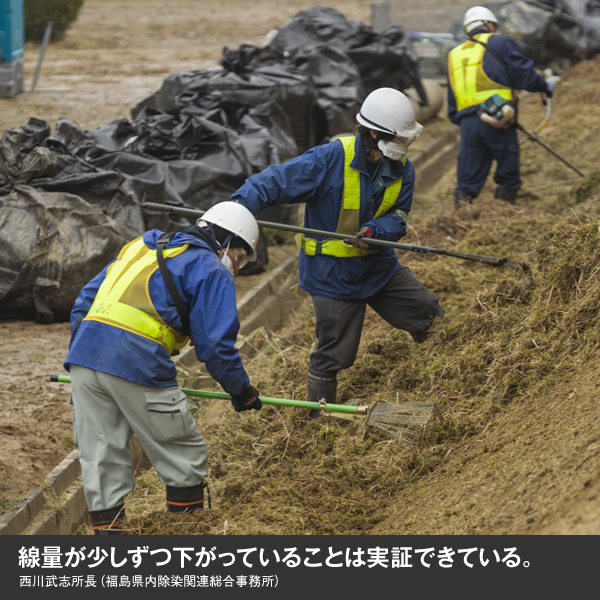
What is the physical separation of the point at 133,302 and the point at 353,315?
157cm

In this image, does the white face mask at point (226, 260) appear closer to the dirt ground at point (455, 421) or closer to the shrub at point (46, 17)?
the dirt ground at point (455, 421)

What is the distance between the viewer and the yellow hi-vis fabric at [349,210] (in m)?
4.85

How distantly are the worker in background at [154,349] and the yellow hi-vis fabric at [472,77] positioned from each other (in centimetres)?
441

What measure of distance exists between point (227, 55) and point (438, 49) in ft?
17.8

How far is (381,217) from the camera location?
16.5 ft

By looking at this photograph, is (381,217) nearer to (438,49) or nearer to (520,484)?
(520,484)

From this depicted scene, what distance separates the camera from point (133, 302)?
3.83 metres

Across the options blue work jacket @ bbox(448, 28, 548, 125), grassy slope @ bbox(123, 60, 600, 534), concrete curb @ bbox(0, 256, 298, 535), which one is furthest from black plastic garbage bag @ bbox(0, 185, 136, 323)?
blue work jacket @ bbox(448, 28, 548, 125)

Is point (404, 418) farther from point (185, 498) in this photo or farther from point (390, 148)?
point (390, 148)

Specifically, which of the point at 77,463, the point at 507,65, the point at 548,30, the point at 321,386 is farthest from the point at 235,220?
the point at 548,30

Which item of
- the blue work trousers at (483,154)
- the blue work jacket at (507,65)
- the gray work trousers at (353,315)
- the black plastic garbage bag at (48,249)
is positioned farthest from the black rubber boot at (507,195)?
the black plastic garbage bag at (48,249)

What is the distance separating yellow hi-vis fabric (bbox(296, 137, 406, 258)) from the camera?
4848mm

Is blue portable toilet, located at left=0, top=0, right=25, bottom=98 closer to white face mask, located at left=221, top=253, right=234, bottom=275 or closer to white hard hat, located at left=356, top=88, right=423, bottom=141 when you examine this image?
white hard hat, located at left=356, top=88, right=423, bottom=141
